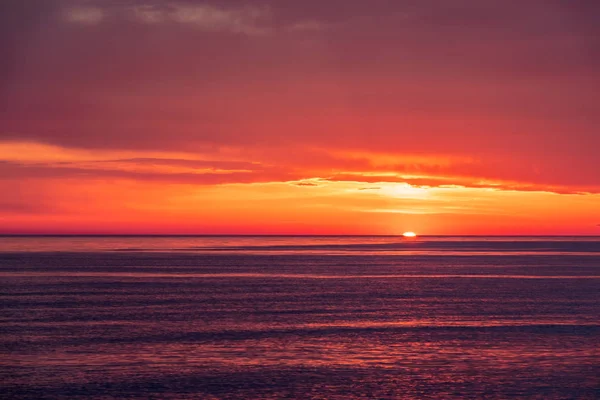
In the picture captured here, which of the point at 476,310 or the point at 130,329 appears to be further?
the point at 476,310

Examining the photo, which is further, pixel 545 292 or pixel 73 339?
pixel 545 292

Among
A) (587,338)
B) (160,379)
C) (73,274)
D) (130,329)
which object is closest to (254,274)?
(73,274)

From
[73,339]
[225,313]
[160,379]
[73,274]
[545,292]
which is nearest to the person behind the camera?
[160,379]

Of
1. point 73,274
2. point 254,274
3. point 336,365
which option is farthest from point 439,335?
point 73,274

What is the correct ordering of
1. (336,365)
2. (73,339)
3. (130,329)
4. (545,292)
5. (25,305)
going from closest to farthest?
(336,365) → (73,339) → (130,329) → (25,305) → (545,292)

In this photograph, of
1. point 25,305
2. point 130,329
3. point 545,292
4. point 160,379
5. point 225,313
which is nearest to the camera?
point 160,379

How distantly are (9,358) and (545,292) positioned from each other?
2333 inches

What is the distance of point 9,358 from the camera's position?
4112 centimetres

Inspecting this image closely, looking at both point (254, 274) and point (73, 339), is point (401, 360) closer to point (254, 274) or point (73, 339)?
point (73, 339)

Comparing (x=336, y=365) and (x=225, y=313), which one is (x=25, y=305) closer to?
(x=225, y=313)

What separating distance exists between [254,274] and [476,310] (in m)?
56.9

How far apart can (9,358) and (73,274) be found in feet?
250

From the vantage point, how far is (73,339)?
A: 47.4 m

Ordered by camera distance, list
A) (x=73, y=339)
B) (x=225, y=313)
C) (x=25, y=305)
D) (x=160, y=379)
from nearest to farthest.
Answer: (x=160, y=379), (x=73, y=339), (x=225, y=313), (x=25, y=305)
